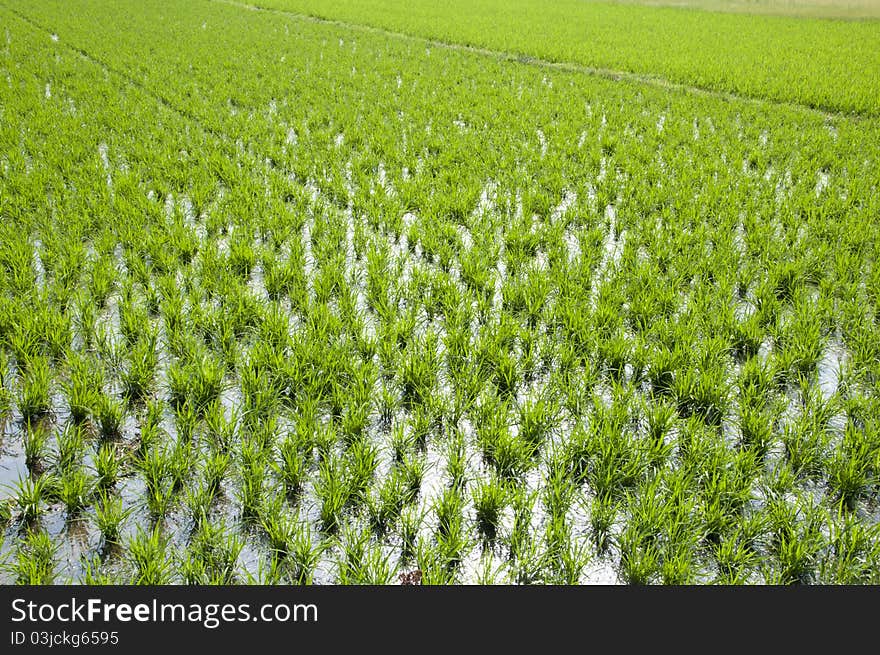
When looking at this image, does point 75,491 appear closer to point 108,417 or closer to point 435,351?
point 108,417

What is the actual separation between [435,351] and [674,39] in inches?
551

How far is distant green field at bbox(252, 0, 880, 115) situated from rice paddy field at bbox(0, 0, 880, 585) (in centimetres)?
281

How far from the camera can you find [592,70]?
11203 mm

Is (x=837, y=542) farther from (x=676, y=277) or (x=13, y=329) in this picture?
(x=13, y=329)

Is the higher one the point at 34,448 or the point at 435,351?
the point at 435,351

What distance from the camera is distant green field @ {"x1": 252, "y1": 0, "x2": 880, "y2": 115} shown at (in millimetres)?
9484

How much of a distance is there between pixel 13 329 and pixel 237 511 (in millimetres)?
1788

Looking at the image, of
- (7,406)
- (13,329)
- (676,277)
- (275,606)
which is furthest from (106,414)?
(676,277)

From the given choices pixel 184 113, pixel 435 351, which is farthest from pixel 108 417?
pixel 184 113

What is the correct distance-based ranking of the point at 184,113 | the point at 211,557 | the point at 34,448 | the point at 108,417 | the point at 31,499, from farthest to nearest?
the point at 184,113 → the point at 108,417 → the point at 34,448 → the point at 31,499 → the point at 211,557

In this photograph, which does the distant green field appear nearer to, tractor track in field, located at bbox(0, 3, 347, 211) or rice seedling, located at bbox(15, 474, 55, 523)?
tractor track in field, located at bbox(0, 3, 347, 211)

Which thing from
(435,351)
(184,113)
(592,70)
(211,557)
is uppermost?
(592,70)

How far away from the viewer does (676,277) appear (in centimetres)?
375

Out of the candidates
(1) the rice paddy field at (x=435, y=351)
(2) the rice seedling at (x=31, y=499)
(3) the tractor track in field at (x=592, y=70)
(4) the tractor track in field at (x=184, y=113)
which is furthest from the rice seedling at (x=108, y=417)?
(3) the tractor track in field at (x=592, y=70)
